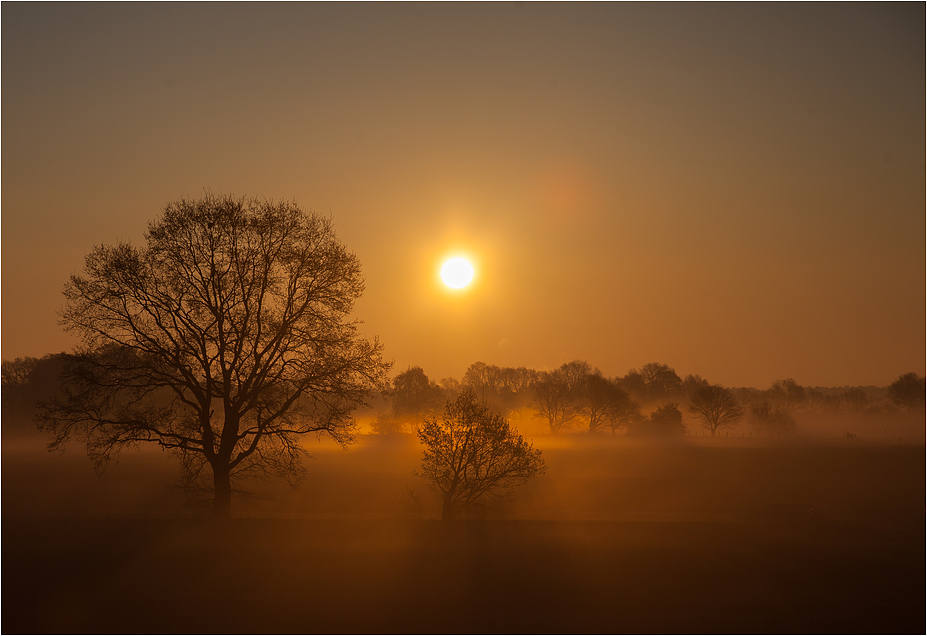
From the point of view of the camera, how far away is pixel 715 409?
330ft

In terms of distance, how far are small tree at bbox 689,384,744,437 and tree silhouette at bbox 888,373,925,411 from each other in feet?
167

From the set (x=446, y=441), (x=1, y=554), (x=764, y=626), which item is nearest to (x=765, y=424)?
(x=446, y=441)

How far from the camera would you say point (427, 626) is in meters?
12.4

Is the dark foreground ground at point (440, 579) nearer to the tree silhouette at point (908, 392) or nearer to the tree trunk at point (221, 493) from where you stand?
the tree trunk at point (221, 493)

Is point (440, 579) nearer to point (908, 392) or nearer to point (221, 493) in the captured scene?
point (221, 493)

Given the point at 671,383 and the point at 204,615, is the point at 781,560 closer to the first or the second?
the point at 204,615

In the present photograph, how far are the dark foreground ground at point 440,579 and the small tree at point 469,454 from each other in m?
8.62

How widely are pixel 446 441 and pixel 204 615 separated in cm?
1644

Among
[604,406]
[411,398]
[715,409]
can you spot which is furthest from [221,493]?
[715,409]

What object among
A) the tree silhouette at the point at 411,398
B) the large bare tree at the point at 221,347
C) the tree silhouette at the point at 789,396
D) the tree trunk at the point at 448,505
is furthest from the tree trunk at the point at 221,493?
the tree silhouette at the point at 789,396

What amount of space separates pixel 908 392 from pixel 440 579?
5801 inches

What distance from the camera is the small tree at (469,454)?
27.4m

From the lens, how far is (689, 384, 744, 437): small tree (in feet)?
330

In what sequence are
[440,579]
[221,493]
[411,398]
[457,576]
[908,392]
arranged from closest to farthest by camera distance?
1. [440,579]
2. [457,576]
3. [221,493]
4. [411,398]
5. [908,392]
